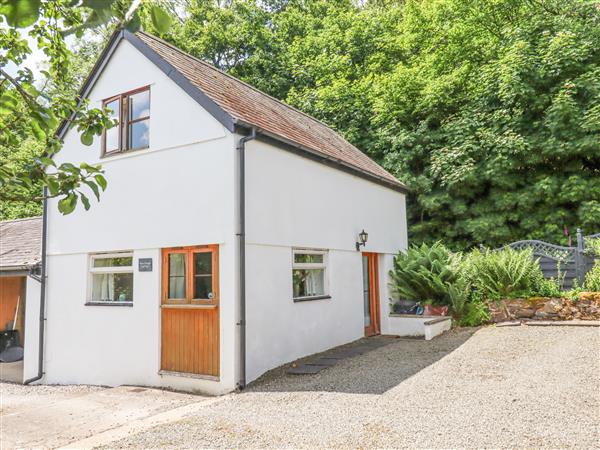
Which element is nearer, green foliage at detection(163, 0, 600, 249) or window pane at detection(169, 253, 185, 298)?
window pane at detection(169, 253, 185, 298)

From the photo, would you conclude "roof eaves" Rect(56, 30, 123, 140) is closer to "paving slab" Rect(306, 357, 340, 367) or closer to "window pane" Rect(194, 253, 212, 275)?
"window pane" Rect(194, 253, 212, 275)

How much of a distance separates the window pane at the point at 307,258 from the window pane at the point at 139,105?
3877mm

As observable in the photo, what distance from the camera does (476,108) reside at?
14.6m

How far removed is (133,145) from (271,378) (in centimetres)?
502

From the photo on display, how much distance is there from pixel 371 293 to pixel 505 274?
322 cm

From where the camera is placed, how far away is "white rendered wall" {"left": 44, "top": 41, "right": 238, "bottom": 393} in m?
7.18

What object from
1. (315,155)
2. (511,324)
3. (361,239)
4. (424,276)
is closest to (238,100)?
(315,155)

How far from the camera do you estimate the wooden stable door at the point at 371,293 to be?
10.7m

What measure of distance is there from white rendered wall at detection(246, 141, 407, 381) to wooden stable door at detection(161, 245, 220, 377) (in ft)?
2.02

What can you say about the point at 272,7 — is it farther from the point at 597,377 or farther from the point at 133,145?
the point at 597,377

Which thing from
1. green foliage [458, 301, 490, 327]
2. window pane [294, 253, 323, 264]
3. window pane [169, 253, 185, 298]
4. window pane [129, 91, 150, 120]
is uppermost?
window pane [129, 91, 150, 120]

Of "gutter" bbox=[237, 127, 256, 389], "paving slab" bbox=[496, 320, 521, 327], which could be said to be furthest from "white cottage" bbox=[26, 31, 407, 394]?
"paving slab" bbox=[496, 320, 521, 327]

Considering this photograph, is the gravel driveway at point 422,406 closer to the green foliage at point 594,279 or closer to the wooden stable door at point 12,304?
the green foliage at point 594,279

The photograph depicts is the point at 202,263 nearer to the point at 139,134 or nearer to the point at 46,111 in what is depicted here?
the point at 139,134
